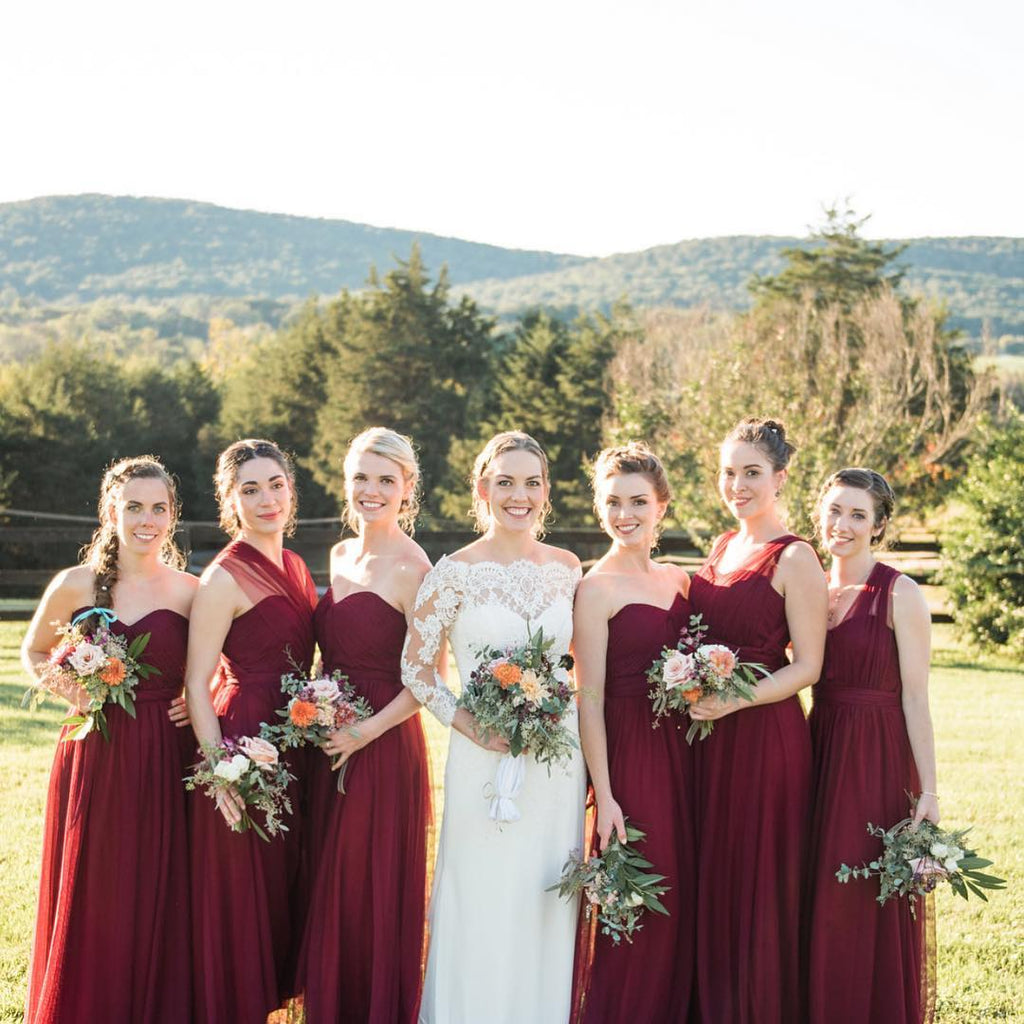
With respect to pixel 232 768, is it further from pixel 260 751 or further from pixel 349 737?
pixel 349 737

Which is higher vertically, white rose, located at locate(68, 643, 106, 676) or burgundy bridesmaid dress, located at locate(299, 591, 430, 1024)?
white rose, located at locate(68, 643, 106, 676)

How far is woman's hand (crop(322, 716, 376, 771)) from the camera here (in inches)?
196

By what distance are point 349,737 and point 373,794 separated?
1.00ft

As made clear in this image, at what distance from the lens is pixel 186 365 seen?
54.7m

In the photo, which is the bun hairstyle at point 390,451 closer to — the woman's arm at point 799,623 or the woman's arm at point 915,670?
the woman's arm at point 799,623

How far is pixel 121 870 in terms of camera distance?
5023mm

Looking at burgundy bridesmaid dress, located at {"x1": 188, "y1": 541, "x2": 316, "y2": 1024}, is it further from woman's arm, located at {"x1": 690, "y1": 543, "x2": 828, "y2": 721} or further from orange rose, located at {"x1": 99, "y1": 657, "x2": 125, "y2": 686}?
woman's arm, located at {"x1": 690, "y1": 543, "x2": 828, "y2": 721}

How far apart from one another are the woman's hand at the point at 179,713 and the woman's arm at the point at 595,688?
1.68 m

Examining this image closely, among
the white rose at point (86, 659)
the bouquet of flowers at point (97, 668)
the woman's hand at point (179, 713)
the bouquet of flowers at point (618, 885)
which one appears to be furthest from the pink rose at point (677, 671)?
the white rose at point (86, 659)

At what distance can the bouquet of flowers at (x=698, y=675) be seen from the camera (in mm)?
4754

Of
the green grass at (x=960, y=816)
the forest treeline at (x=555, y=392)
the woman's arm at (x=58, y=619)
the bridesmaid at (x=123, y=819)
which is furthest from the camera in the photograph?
the forest treeline at (x=555, y=392)

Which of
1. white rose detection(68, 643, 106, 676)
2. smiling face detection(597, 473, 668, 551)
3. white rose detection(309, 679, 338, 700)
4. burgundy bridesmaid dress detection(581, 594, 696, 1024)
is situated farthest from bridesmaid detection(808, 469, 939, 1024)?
white rose detection(68, 643, 106, 676)

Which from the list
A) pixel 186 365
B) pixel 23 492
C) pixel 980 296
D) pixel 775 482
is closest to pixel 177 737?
pixel 775 482

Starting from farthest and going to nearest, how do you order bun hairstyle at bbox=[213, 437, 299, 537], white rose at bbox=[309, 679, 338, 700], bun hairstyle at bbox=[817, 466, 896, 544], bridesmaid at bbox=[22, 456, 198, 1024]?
bun hairstyle at bbox=[213, 437, 299, 537]
bun hairstyle at bbox=[817, 466, 896, 544]
bridesmaid at bbox=[22, 456, 198, 1024]
white rose at bbox=[309, 679, 338, 700]
